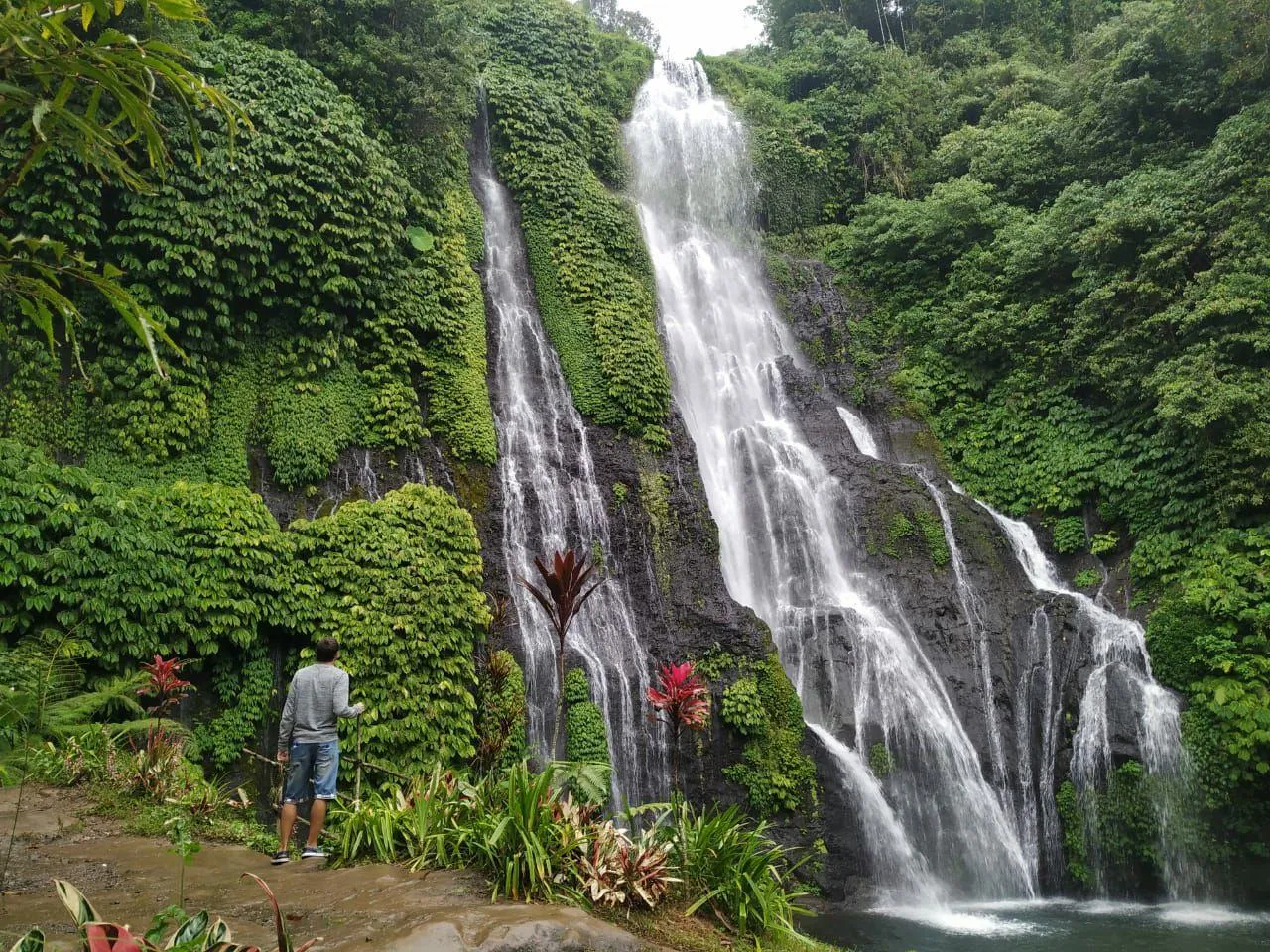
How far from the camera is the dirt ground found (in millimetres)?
3730

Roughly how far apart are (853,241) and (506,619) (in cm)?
1486

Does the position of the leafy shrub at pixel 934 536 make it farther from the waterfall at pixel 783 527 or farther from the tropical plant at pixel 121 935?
the tropical plant at pixel 121 935

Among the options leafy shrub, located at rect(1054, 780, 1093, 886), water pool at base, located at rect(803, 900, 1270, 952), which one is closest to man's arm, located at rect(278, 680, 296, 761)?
water pool at base, located at rect(803, 900, 1270, 952)

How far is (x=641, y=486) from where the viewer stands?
1356 centimetres

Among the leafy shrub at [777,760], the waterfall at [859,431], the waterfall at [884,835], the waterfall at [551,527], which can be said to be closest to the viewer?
the waterfall at [884,835]

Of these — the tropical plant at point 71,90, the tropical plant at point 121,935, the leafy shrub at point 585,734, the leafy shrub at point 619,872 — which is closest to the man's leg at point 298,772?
the leafy shrub at point 619,872

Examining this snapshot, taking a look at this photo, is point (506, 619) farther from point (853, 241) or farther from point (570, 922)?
point (853, 241)

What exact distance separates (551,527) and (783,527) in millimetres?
4538

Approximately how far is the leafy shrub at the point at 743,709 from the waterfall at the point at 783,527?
122 cm

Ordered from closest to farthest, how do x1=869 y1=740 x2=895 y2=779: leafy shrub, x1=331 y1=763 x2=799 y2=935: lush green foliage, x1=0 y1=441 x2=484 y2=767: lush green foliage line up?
x1=331 y1=763 x2=799 y2=935: lush green foliage < x1=0 y1=441 x2=484 y2=767: lush green foliage < x1=869 y1=740 x2=895 y2=779: leafy shrub

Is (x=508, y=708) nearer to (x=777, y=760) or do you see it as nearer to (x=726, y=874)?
(x=777, y=760)

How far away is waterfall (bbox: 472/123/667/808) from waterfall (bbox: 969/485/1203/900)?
632 centimetres

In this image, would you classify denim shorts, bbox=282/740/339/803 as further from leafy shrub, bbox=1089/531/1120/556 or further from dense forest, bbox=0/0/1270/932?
leafy shrub, bbox=1089/531/1120/556

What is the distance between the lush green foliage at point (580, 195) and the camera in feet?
48.9
